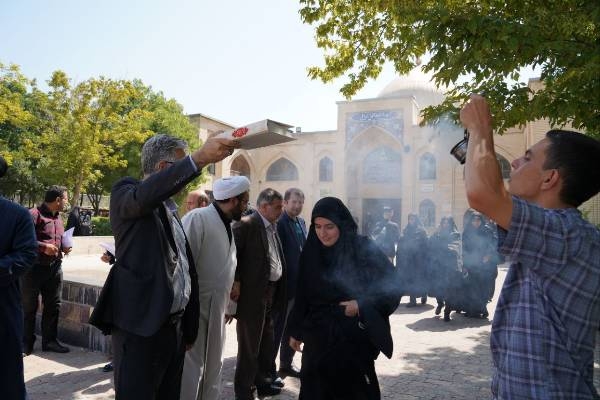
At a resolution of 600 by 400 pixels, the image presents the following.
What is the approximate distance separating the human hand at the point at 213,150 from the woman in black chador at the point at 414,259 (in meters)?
6.40

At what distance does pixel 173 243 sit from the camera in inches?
89.0

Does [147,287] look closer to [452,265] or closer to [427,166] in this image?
[452,265]

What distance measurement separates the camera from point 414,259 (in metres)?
7.84

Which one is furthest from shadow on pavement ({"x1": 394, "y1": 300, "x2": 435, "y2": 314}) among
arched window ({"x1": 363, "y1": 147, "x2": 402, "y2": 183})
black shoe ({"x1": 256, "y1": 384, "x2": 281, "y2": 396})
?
arched window ({"x1": 363, "y1": 147, "x2": 402, "y2": 183})

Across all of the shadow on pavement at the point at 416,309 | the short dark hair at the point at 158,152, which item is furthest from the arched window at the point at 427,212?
the short dark hair at the point at 158,152

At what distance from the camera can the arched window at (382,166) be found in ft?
88.5

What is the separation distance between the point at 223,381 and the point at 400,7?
4.18m

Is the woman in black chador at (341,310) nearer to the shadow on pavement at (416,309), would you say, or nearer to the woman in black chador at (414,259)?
the shadow on pavement at (416,309)

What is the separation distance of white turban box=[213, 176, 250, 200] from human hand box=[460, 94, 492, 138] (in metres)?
2.12

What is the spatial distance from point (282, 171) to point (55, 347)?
27.0 m

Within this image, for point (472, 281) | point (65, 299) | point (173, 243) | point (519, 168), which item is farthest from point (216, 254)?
point (472, 281)

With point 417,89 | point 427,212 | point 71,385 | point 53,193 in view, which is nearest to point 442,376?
point 71,385

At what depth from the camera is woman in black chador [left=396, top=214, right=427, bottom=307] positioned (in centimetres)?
778

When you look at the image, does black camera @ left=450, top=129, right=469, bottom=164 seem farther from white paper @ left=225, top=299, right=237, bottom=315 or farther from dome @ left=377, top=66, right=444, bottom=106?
dome @ left=377, top=66, right=444, bottom=106
